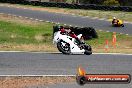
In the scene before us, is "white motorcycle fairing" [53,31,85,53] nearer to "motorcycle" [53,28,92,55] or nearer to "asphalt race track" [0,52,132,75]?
"motorcycle" [53,28,92,55]

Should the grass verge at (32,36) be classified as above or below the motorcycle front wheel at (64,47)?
below

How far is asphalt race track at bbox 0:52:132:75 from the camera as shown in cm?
1514

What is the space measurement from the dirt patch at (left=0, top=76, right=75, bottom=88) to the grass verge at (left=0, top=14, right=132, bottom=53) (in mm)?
6768

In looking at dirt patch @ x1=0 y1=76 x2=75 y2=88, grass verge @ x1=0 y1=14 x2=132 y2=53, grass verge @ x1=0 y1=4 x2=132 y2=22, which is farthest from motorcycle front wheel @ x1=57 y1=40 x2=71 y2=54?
grass verge @ x1=0 y1=4 x2=132 y2=22

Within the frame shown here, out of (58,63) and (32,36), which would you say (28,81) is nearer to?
(58,63)

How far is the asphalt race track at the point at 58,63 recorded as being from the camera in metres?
15.1

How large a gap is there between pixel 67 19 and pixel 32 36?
10.7m

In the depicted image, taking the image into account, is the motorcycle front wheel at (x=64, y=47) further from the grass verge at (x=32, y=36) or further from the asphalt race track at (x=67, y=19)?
the asphalt race track at (x=67, y=19)

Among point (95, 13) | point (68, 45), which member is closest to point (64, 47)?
point (68, 45)

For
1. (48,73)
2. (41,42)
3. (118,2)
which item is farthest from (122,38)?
(118,2)

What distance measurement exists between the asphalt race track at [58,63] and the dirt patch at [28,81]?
2.72ft

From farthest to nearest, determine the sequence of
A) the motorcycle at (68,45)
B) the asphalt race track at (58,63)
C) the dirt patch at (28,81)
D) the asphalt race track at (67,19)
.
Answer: the asphalt race track at (67,19)
the motorcycle at (68,45)
the asphalt race track at (58,63)
the dirt patch at (28,81)

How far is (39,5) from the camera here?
4884 cm

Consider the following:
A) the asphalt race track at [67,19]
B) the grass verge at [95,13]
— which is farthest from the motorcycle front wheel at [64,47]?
the grass verge at [95,13]
